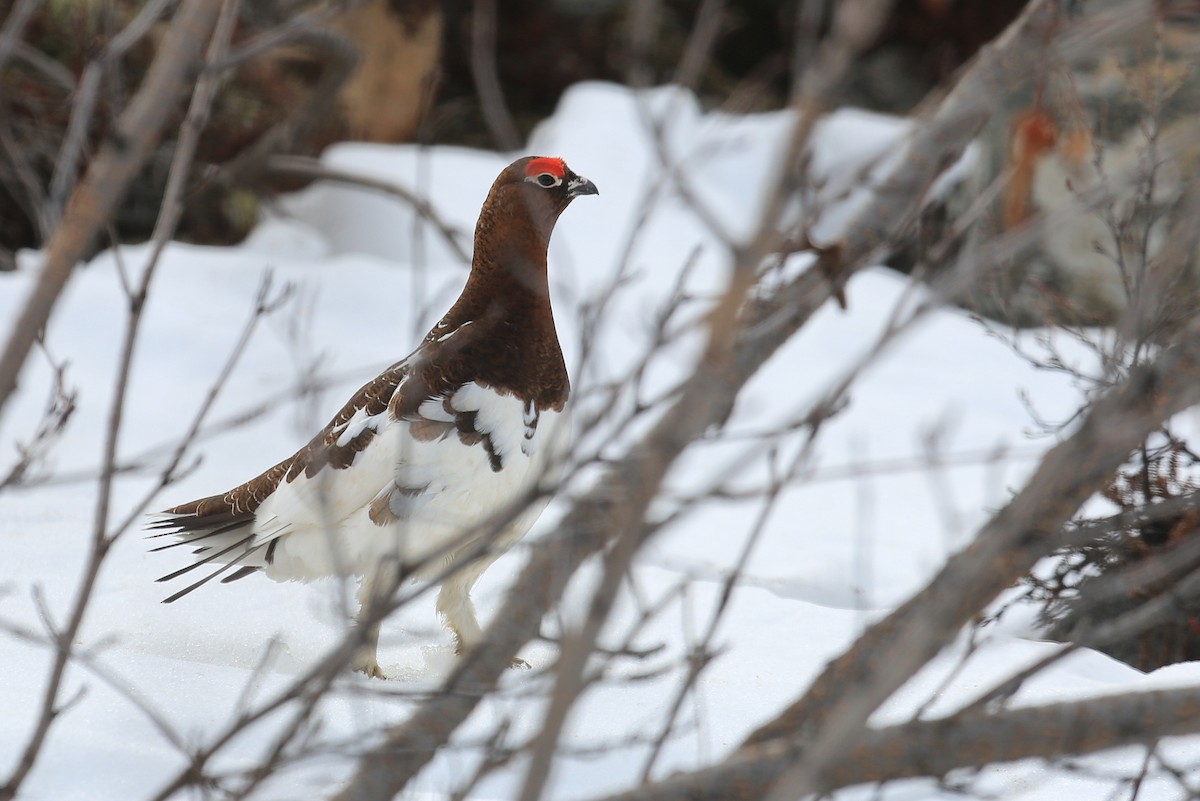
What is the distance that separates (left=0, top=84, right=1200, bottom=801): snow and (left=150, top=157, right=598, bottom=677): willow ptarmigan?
0.14 meters

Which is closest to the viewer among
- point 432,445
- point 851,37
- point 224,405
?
point 851,37

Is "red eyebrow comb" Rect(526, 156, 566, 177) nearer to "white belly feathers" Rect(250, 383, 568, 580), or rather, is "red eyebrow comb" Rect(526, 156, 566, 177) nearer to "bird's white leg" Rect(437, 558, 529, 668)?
"white belly feathers" Rect(250, 383, 568, 580)

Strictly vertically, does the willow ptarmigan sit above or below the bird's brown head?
below

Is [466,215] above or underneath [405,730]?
above

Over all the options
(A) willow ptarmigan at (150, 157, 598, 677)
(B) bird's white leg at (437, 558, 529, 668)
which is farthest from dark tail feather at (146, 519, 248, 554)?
(B) bird's white leg at (437, 558, 529, 668)

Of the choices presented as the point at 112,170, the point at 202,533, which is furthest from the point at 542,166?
the point at 112,170

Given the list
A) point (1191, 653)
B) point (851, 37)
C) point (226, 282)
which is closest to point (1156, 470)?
point (1191, 653)

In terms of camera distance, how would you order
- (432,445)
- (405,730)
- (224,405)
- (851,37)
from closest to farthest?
(851,37) < (405,730) < (432,445) < (224,405)

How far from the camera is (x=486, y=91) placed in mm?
1357

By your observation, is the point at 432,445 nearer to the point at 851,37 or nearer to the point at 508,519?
the point at 508,519

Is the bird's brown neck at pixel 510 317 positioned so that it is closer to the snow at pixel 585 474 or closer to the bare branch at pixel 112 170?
the snow at pixel 585 474

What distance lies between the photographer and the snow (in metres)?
1.66

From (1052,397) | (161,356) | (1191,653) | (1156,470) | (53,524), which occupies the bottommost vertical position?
(1191,653)

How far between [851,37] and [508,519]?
0.48 meters
